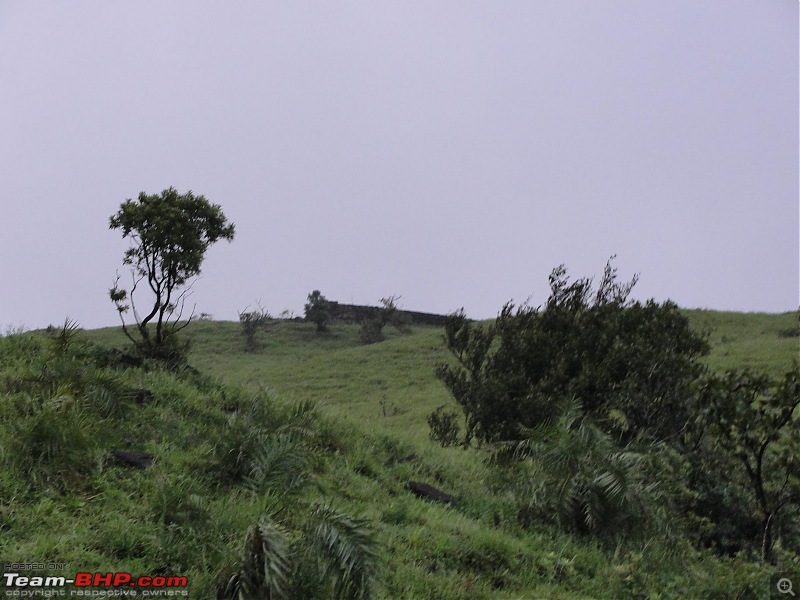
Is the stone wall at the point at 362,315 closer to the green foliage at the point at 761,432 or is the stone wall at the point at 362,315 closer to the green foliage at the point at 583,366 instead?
the green foliage at the point at 583,366

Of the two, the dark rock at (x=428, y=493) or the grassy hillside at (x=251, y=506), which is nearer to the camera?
the grassy hillside at (x=251, y=506)

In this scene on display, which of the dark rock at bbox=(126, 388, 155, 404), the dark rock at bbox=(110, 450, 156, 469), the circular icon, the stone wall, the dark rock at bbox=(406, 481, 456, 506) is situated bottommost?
the circular icon

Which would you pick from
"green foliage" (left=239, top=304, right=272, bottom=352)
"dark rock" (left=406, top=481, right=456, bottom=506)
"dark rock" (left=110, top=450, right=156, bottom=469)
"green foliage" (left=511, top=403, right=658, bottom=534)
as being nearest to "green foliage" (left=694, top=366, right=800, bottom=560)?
"green foliage" (left=511, top=403, right=658, bottom=534)

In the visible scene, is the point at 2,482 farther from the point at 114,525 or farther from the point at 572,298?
the point at 572,298

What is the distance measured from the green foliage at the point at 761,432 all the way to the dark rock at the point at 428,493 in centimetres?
403

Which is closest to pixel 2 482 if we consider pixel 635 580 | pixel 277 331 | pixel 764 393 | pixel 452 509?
pixel 452 509

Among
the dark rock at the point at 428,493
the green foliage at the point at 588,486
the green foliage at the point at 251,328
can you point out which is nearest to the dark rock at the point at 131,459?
the dark rock at the point at 428,493

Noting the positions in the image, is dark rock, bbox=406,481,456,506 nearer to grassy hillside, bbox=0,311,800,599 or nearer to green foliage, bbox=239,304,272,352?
grassy hillside, bbox=0,311,800,599

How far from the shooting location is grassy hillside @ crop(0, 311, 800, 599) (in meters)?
5.37

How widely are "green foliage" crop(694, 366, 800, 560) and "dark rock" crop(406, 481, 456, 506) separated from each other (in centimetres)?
403

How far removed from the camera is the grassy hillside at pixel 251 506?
5.37 m

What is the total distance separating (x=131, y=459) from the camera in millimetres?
6953

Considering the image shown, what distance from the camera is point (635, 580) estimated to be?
696 centimetres

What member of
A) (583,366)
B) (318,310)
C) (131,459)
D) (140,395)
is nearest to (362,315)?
(318,310)
